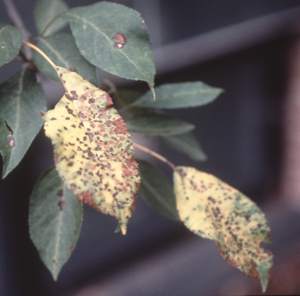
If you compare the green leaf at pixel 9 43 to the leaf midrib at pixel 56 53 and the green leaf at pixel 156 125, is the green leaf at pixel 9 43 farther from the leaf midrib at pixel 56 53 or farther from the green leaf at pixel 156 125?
the green leaf at pixel 156 125

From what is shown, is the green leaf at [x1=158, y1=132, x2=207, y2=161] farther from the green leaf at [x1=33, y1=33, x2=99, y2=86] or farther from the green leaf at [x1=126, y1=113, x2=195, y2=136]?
the green leaf at [x1=33, y1=33, x2=99, y2=86]

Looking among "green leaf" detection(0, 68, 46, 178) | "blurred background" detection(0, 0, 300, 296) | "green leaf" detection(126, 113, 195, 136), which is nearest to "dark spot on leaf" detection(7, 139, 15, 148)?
"green leaf" detection(0, 68, 46, 178)

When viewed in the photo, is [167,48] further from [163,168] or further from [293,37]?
[293,37]

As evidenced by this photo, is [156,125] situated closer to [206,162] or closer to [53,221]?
[53,221]

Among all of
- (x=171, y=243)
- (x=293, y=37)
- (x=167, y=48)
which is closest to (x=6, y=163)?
(x=167, y=48)

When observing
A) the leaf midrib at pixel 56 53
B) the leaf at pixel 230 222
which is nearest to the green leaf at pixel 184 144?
the leaf at pixel 230 222

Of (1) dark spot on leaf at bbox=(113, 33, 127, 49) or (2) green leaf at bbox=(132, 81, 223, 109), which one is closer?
(1) dark spot on leaf at bbox=(113, 33, 127, 49)
